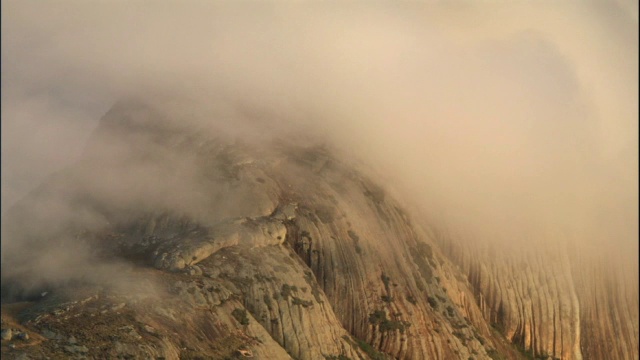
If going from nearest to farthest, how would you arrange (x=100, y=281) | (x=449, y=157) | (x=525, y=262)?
(x=100, y=281) < (x=525, y=262) < (x=449, y=157)

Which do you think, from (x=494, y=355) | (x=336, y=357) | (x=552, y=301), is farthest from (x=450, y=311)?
(x=552, y=301)

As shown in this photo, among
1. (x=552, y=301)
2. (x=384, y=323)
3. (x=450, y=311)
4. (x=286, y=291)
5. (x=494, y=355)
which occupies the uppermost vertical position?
(x=552, y=301)

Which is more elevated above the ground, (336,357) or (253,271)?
(253,271)

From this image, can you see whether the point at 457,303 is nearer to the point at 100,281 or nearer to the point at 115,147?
the point at 100,281

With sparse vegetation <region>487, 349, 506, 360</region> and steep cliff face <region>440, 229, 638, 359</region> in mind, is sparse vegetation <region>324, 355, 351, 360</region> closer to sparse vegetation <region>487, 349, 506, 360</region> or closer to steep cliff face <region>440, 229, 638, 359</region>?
sparse vegetation <region>487, 349, 506, 360</region>

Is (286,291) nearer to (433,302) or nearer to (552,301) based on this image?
(433,302)

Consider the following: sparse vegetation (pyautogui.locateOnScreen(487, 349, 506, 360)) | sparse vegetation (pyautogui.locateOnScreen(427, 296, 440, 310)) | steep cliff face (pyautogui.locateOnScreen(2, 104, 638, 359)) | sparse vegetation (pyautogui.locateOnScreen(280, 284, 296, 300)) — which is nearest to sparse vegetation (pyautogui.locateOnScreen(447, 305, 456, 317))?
steep cliff face (pyautogui.locateOnScreen(2, 104, 638, 359))

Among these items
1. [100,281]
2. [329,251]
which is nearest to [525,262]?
[329,251]

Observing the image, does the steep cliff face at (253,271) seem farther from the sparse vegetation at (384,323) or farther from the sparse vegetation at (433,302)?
the sparse vegetation at (433,302)

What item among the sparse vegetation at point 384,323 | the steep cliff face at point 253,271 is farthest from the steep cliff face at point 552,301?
the sparse vegetation at point 384,323
